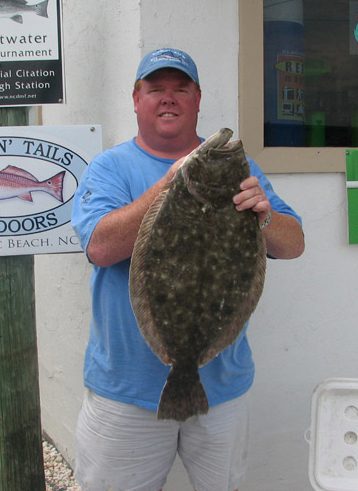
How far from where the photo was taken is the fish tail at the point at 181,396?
225cm

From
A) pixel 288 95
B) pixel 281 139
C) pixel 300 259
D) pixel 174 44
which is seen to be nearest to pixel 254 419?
pixel 300 259

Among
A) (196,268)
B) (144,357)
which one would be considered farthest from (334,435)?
(196,268)

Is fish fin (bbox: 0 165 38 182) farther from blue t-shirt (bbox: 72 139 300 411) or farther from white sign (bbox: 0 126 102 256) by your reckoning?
blue t-shirt (bbox: 72 139 300 411)

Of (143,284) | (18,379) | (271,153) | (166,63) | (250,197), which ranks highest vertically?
(166,63)

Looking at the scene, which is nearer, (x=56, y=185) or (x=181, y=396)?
(x=181, y=396)

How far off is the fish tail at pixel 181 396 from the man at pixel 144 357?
0.86ft

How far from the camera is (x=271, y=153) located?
3.35 metres

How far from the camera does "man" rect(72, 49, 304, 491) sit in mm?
2527

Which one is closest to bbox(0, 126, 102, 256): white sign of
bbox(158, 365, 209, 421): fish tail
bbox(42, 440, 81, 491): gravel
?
bbox(158, 365, 209, 421): fish tail

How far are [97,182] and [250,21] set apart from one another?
4.26 feet

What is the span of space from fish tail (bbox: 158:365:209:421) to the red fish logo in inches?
53.3

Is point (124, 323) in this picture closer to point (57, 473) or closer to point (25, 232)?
point (25, 232)

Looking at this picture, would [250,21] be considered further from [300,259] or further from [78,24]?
[300,259]

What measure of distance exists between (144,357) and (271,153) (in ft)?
4.31
